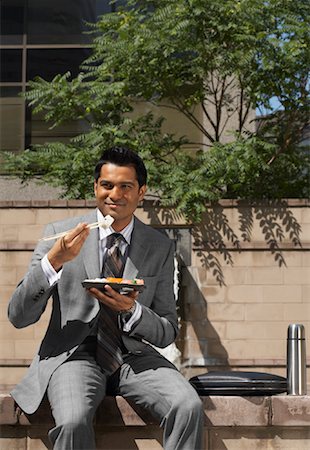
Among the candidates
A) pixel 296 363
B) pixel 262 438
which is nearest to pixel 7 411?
pixel 262 438

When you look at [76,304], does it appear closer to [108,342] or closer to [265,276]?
[108,342]

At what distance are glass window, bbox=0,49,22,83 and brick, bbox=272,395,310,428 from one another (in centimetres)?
1586

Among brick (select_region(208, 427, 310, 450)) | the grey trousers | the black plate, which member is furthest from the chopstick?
brick (select_region(208, 427, 310, 450))

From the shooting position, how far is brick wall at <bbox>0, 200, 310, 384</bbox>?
1602cm

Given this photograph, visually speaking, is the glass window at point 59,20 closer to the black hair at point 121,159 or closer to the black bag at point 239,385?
the black hair at point 121,159

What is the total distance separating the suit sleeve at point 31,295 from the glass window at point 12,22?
1618 centimetres

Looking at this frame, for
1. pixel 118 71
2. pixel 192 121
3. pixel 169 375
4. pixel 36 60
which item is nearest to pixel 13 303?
pixel 169 375

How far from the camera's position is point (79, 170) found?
53.5 ft

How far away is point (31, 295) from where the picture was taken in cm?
424

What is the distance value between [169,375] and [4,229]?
12.6 m

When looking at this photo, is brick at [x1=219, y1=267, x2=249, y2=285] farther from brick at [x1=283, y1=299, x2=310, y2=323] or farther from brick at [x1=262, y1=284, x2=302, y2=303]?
brick at [x1=283, y1=299, x2=310, y2=323]

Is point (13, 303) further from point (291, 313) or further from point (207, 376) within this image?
point (291, 313)

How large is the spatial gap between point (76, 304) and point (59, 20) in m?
16.1

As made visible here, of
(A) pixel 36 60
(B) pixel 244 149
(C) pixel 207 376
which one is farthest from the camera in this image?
(A) pixel 36 60
